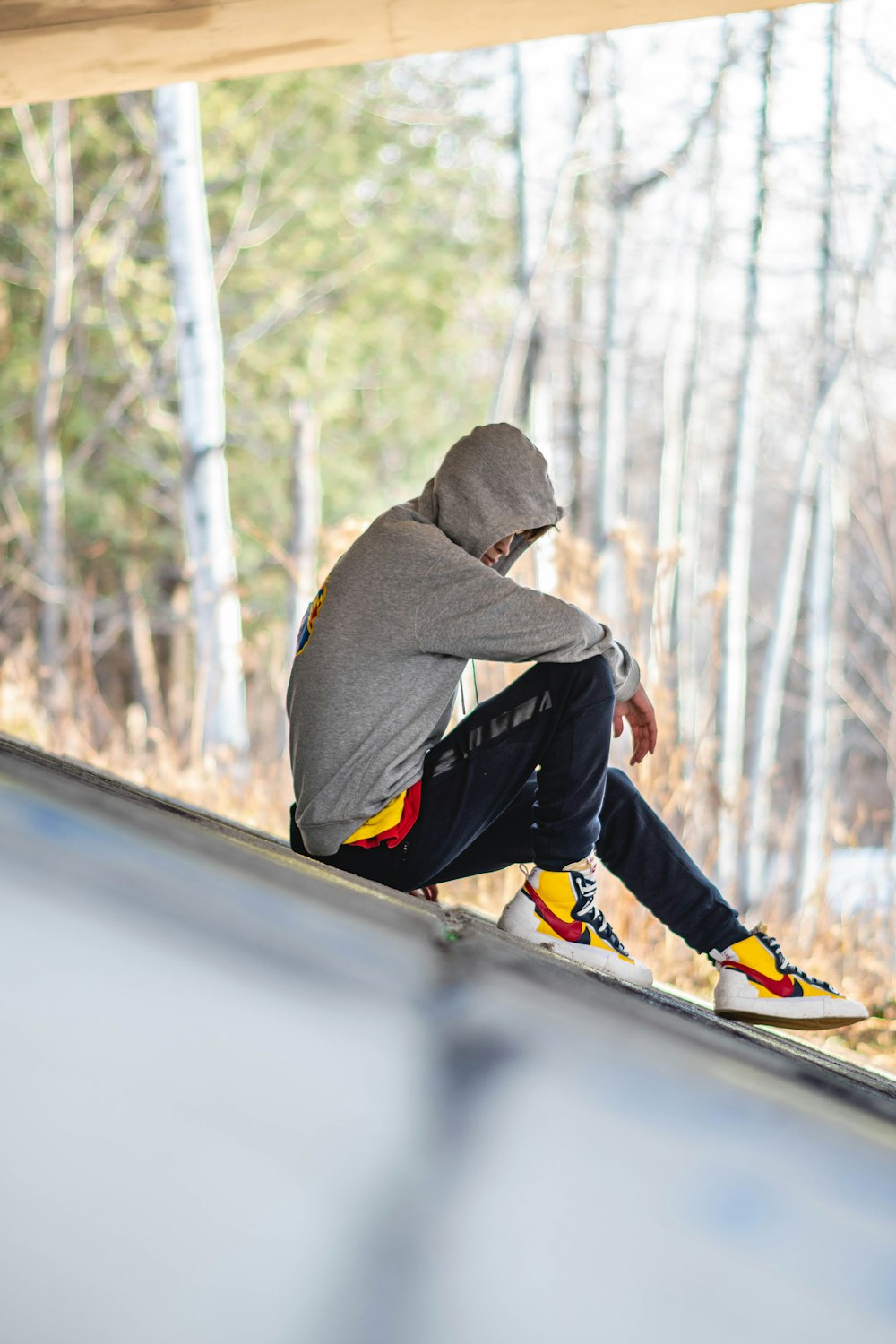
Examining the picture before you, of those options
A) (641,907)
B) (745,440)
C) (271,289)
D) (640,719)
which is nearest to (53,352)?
(271,289)

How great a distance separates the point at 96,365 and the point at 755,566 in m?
13.5

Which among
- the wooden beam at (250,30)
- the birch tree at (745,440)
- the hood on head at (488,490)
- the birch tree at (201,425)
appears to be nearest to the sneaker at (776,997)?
the hood on head at (488,490)

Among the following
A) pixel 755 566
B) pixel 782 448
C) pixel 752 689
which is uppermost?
pixel 782 448

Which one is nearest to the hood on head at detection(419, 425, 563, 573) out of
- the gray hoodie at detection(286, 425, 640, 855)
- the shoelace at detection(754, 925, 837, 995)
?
the gray hoodie at detection(286, 425, 640, 855)

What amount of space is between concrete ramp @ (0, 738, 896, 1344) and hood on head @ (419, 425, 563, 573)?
0.84 meters

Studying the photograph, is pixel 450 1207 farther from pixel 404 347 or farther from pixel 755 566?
pixel 755 566

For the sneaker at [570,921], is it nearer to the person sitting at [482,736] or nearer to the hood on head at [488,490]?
the person sitting at [482,736]

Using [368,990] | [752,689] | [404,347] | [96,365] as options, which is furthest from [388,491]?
[368,990]

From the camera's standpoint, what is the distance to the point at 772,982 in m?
2.27

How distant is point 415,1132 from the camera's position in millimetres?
1391

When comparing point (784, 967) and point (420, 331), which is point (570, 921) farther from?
point (420, 331)

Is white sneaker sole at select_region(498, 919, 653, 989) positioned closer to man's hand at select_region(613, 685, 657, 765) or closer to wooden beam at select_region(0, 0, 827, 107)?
man's hand at select_region(613, 685, 657, 765)

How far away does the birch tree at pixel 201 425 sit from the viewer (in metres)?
5.74

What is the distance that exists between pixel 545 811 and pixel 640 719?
36 cm
